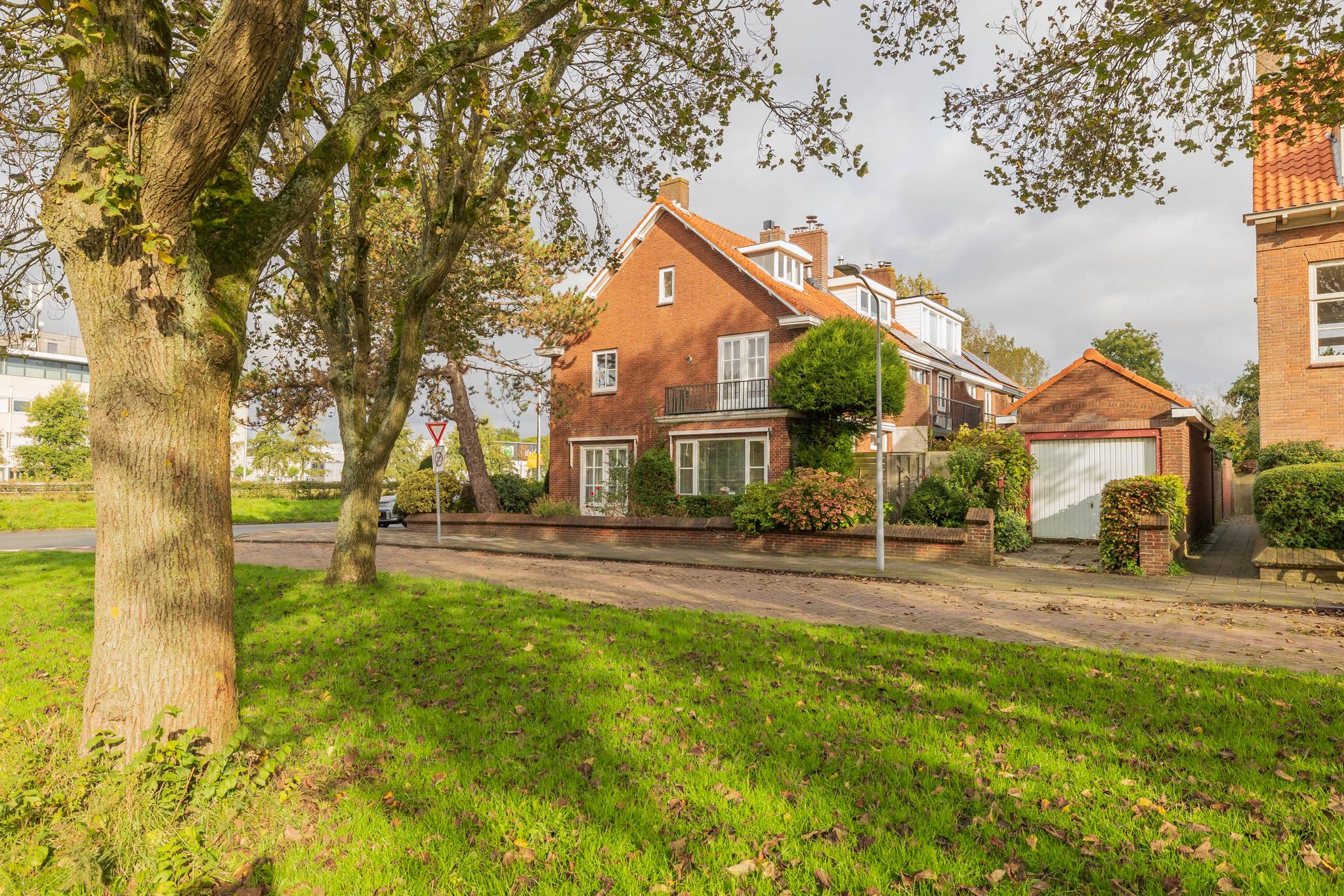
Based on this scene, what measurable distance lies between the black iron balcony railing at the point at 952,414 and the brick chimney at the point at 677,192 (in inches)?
469

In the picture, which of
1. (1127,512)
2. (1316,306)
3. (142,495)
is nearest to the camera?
(142,495)

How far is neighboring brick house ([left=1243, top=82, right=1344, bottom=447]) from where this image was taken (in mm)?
14641

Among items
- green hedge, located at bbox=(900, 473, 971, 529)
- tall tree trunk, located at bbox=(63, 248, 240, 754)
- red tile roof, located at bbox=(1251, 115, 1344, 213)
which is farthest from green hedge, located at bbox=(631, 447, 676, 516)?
tall tree trunk, located at bbox=(63, 248, 240, 754)

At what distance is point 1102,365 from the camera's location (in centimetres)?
1773

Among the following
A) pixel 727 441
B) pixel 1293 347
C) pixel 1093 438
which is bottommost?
pixel 1093 438

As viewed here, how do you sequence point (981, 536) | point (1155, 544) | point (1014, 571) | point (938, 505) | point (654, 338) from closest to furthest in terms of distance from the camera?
point (1155, 544), point (1014, 571), point (981, 536), point (938, 505), point (654, 338)

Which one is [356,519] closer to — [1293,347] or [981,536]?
[981,536]

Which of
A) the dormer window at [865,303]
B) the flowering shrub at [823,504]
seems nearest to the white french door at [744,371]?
the flowering shrub at [823,504]

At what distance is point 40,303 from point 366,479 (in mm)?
3869

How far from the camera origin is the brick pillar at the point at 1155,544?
1265cm

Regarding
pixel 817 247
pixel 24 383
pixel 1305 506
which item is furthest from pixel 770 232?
pixel 24 383

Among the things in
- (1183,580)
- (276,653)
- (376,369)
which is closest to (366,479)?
(276,653)

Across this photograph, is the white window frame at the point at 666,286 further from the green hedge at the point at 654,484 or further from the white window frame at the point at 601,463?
the green hedge at the point at 654,484

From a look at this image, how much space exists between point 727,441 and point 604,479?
193 inches
